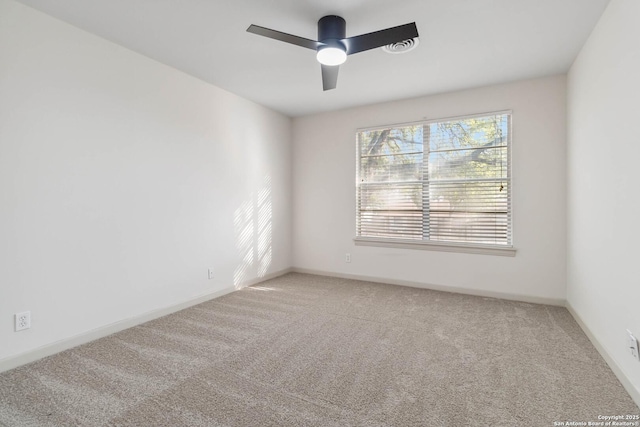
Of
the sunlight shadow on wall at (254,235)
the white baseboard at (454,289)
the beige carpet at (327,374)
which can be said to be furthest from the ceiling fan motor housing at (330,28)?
the white baseboard at (454,289)

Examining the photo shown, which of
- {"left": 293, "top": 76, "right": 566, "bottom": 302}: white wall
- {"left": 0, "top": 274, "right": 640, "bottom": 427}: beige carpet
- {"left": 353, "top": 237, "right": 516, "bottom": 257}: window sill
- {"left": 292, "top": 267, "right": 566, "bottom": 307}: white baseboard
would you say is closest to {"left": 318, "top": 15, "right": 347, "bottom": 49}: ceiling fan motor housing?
{"left": 293, "top": 76, "right": 566, "bottom": 302}: white wall

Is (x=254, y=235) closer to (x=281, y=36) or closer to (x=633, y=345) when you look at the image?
(x=281, y=36)

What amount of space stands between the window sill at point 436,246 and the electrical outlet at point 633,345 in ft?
5.88

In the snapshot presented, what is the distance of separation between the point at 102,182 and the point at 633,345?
397cm

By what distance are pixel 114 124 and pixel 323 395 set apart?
2.78 m

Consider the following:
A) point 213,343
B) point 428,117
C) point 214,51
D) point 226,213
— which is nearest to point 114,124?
point 214,51

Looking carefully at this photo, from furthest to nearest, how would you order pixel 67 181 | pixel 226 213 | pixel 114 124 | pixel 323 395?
pixel 226 213 → pixel 114 124 → pixel 67 181 → pixel 323 395

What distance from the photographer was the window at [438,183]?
370 centimetres

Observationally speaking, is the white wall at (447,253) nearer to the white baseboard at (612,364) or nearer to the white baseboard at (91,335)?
the white baseboard at (612,364)

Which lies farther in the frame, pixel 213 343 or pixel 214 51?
pixel 214 51

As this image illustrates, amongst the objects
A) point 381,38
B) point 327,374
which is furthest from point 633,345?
point 381,38

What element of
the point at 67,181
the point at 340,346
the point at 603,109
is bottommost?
the point at 340,346

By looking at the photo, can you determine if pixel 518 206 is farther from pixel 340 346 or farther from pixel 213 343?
pixel 213 343

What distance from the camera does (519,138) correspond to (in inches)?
140
